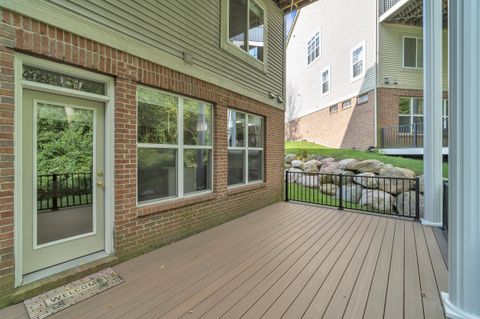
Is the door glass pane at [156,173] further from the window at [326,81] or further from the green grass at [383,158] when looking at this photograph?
the window at [326,81]

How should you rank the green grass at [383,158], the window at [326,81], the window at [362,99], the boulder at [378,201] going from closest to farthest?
the boulder at [378,201]
the green grass at [383,158]
the window at [362,99]
the window at [326,81]

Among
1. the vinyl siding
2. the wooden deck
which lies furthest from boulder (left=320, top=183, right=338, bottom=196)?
the vinyl siding

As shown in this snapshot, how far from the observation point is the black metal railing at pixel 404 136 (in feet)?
36.3

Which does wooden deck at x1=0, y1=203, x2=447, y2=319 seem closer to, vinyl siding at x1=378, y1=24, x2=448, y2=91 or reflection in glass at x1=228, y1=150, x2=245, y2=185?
reflection in glass at x1=228, y1=150, x2=245, y2=185

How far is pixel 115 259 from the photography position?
10.7ft

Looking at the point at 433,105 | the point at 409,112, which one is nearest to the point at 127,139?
the point at 433,105

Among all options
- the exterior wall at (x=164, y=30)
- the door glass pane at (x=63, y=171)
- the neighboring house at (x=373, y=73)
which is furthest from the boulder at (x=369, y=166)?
the door glass pane at (x=63, y=171)

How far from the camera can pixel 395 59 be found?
11844 mm

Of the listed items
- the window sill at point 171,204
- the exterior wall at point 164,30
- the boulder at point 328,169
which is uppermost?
the exterior wall at point 164,30

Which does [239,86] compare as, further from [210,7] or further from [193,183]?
[193,183]

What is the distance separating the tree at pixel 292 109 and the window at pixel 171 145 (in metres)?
17.8

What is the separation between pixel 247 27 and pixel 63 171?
5.10 meters

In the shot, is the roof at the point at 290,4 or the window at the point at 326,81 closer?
the roof at the point at 290,4

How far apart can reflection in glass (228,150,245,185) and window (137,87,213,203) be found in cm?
77
